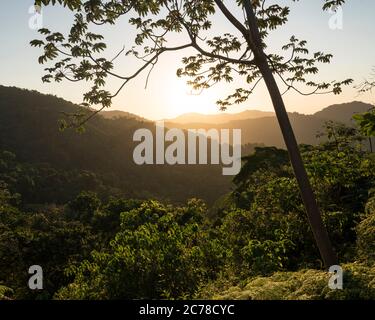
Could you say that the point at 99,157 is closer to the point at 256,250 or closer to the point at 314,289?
the point at 256,250

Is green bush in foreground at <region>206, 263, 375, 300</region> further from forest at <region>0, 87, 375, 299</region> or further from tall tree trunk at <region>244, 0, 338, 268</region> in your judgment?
tall tree trunk at <region>244, 0, 338, 268</region>

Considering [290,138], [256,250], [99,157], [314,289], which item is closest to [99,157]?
[99,157]

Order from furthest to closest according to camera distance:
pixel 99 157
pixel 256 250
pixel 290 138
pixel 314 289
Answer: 1. pixel 99 157
2. pixel 256 250
3. pixel 290 138
4. pixel 314 289

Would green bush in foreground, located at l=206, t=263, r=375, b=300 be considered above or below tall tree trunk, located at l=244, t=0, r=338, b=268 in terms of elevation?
below

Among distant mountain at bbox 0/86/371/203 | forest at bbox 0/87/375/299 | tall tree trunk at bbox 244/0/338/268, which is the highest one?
distant mountain at bbox 0/86/371/203

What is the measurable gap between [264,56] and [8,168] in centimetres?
7056

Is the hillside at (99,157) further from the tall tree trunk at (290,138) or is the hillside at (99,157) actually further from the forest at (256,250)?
the tall tree trunk at (290,138)

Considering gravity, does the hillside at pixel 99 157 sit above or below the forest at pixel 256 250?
above

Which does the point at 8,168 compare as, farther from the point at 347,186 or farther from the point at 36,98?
the point at 347,186

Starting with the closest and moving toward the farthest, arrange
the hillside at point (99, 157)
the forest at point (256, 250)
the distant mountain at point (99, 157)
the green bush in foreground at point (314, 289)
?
the green bush in foreground at point (314, 289), the forest at point (256, 250), the distant mountain at point (99, 157), the hillside at point (99, 157)

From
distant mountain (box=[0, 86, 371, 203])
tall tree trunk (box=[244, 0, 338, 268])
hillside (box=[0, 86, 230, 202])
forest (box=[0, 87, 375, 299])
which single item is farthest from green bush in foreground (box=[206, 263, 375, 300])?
hillside (box=[0, 86, 230, 202])

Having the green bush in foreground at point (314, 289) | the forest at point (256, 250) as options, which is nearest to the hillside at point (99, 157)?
the forest at point (256, 250)

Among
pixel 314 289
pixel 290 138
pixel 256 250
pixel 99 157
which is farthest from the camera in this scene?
pixel 99 157
